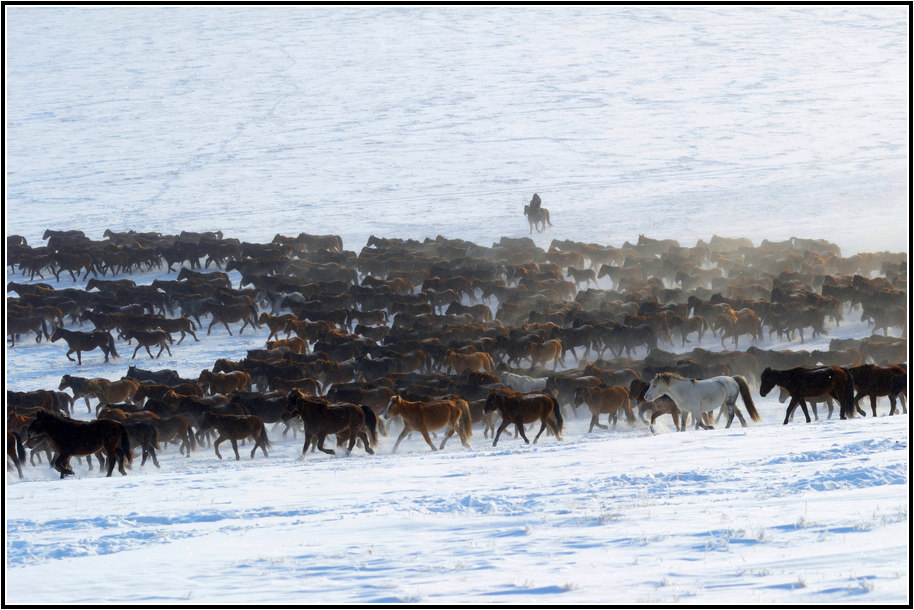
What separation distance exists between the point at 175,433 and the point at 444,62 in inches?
2896

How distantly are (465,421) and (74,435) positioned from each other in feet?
18.6

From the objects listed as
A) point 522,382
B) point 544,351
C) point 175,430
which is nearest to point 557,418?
point 522,382

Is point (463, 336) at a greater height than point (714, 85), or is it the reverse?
point (714, 85)

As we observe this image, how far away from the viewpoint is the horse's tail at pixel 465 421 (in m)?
16.2

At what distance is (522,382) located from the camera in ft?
62.8

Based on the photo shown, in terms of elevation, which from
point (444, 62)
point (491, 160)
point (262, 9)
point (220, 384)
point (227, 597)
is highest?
point (262, 9)

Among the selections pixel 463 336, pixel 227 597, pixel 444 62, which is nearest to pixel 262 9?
pixel 444 62

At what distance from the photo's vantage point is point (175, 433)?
644 inches

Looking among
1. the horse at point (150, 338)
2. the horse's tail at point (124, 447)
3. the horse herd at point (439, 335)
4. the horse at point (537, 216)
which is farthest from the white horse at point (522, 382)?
the horse at point (537, 216)

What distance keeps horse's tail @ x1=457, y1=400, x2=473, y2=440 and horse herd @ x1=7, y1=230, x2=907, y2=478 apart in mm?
31

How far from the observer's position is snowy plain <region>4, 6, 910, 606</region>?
7.80 m

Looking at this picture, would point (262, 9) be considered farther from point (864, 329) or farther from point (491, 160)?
point (864, 329)

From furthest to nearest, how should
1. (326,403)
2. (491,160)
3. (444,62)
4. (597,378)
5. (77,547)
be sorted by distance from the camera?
(444,62) < (491,160) < (597,378) < (326,403) < (77,547)

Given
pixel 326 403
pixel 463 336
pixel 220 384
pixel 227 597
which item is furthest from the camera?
pixel 463 336
